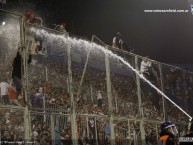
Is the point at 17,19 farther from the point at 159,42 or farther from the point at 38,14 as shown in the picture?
the point at 159,42

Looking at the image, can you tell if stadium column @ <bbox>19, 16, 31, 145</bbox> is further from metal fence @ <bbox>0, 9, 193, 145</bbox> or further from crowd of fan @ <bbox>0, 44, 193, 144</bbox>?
crowd of fan @ <bbox>0, 44, 193, 144</bbox>

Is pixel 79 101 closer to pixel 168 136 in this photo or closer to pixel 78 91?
pixel 78 91

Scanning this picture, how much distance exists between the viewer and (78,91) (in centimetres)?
1089

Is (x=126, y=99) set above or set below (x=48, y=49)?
below

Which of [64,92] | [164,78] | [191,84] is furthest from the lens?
[191,84]

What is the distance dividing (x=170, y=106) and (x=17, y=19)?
26.4ft

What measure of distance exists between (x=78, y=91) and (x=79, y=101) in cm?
27

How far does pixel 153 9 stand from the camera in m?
22.9

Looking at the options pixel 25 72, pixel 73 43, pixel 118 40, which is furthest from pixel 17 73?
pixel 118 40

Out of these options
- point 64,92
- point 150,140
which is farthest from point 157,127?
point 64,92

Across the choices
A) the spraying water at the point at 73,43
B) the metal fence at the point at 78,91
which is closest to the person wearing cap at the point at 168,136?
the metal fence at the point at 78,91

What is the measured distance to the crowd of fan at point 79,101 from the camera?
9.07m

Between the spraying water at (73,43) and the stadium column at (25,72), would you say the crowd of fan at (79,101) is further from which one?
the spraying water at (73,43)

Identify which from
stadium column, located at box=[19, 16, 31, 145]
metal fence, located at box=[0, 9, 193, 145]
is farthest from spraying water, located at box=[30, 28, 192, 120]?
stadium column, located at box=[19, 16, 31, 145]
